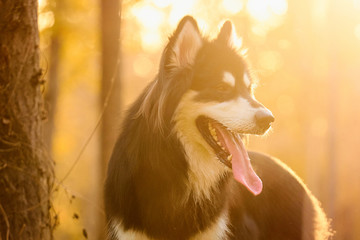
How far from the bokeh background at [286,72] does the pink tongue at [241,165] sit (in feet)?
12.9

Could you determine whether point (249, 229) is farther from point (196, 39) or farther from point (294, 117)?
point (294, 117)

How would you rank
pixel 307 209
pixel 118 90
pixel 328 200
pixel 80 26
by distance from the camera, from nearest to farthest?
pixel 307 209 < pixel 118 90 < pixel 80 26 < pixel 328 200

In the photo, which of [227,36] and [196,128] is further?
[227,36]

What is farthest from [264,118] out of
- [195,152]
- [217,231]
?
[217,231]

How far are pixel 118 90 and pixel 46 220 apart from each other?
12.4ft

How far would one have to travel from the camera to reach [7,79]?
473cm

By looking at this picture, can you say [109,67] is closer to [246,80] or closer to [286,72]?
[246,80]

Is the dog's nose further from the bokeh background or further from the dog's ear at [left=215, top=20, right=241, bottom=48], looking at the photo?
the bokeh background

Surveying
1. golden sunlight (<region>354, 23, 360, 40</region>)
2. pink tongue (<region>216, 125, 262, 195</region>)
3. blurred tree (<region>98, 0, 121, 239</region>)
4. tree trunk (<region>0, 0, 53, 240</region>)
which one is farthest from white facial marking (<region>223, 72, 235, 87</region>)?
golden sunlight (<region>354, 23, 360, 40</region>)

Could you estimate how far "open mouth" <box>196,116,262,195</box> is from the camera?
4.70 m

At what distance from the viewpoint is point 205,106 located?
468 cm

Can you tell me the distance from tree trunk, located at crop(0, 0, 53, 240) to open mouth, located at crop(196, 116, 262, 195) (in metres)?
1.65

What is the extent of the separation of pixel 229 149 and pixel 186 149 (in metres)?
0.42

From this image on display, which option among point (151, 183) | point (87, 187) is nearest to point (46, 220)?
point (151, 183)
